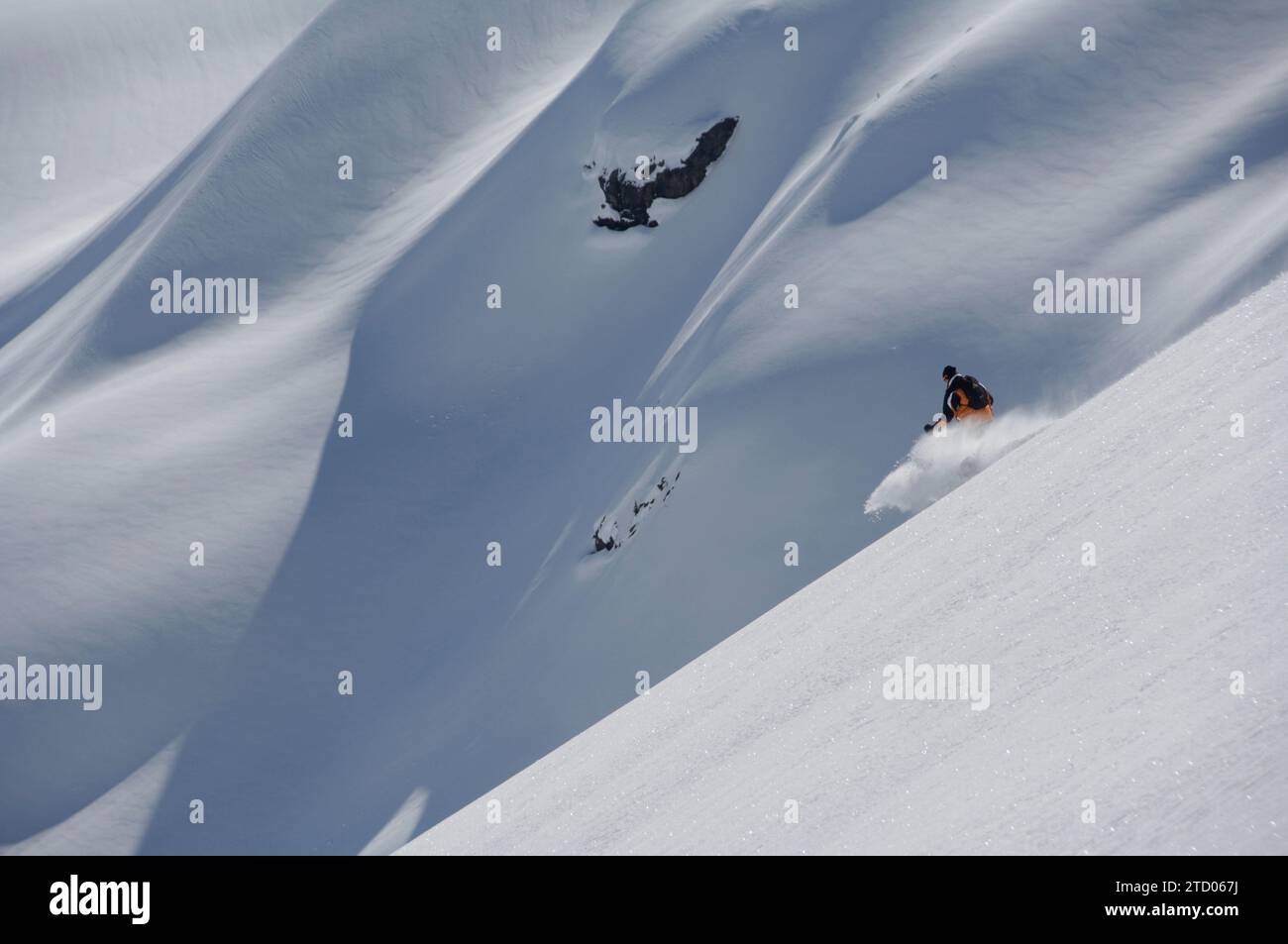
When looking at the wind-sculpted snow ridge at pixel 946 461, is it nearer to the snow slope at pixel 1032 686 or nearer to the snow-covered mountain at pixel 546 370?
the snow-covered mountain at pixel 546 370

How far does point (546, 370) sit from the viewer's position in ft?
142

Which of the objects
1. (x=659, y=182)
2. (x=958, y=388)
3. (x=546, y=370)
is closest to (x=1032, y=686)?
(x=958, y=388)

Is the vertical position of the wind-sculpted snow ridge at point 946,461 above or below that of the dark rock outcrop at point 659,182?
below

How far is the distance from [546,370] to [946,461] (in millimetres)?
22868

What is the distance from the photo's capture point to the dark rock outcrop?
1847 inches

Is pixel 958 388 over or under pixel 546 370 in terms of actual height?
under

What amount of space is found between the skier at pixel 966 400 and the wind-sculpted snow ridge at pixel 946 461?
9.7 inches

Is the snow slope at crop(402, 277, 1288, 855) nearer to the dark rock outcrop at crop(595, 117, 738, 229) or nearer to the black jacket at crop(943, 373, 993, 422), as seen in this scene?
the black jacket at crop(943, 373, 993, 422)

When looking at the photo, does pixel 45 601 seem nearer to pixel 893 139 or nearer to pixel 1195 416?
pixel 893 139

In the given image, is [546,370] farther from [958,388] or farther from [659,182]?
[958,388]

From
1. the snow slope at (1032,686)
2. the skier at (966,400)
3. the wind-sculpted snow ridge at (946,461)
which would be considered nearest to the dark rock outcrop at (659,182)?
the wind-sculpted snow ridge at (946,461)

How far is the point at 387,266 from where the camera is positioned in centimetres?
5128

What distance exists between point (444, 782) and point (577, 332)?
1837cm

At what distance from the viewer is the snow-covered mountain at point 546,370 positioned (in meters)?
30.5
